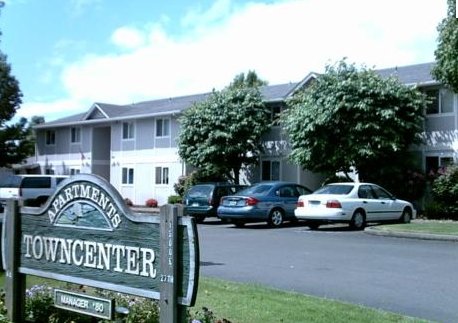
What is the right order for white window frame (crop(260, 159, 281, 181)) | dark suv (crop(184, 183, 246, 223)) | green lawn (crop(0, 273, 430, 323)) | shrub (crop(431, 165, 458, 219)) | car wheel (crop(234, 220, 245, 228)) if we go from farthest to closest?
white window frame (crop(260, 159, 281, 181)) < dark suv (crop(184, 183, 246, 223)) < shrub (crop(431, 165, 458, 219)) < car wheel (crop(234, 220, 245, 228)) < green lawn (crop(0, 273, 430, 323))

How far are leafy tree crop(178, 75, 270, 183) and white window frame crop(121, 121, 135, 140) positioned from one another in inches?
348

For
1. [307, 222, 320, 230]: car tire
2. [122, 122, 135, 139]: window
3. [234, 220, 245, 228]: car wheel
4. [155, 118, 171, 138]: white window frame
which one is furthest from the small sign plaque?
[122, 122, 135, 139]: window

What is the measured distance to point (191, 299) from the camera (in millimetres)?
5035

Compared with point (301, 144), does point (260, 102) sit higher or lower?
higher

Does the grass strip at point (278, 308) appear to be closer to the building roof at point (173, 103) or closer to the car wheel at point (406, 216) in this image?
the car wheel at point (406, 216)

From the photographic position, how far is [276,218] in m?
22.5

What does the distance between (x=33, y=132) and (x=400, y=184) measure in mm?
34750

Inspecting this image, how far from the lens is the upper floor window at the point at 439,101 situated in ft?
87.7

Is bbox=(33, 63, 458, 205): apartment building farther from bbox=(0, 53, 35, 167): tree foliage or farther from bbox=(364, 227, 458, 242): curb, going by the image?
bbox=(364, 227, 458, 242): curb

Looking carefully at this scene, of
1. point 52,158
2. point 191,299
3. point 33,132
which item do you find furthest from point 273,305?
point 33,132

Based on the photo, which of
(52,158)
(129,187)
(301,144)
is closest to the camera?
(301,144)

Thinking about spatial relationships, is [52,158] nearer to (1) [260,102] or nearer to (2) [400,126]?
(1) [260,102]

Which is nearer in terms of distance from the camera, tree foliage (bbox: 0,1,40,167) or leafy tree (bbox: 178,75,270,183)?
leafy tree (bbox: 178,75,270,183)

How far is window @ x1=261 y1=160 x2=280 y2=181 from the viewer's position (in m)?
33.7
